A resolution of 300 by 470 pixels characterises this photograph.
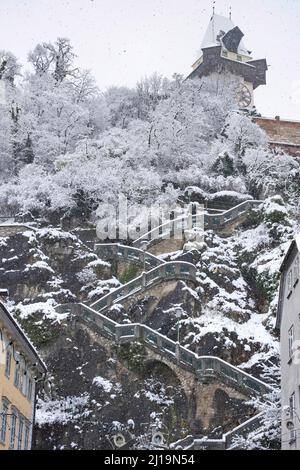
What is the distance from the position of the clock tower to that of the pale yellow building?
174 ft

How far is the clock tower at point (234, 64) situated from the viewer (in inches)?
3223

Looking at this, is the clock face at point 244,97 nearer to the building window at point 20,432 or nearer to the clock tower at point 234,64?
the clock tower at point 234,64

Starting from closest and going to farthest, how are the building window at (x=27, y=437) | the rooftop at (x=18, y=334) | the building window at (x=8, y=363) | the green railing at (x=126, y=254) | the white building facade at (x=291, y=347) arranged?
the white building facade at (x=291, y=347) → the rooftop at (x=18, y=334) → the building window at (x=8, y=363) → the building window at (x=27, y=437) → the green railing at (x=126, y=254)

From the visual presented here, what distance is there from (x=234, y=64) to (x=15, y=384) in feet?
203

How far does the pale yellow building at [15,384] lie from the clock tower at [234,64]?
52.9 metres

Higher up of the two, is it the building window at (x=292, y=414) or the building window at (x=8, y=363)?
the building window at (x=8, y=363)

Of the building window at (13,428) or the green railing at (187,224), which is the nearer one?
the building window at (13,428)

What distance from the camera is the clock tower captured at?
81875mm

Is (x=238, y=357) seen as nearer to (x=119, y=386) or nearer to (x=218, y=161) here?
(x=119, y=386)

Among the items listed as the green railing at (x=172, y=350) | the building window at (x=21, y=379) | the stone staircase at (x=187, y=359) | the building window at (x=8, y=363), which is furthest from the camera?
the green railing at (x=172, y=350)

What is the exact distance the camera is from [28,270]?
43531 mm

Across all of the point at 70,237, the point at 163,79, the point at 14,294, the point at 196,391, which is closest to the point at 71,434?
the point at 196,391

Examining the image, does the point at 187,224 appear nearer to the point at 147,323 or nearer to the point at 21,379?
the point at 147,323

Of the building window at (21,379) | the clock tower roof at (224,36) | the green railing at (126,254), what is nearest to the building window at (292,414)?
the building window at (21,379)
